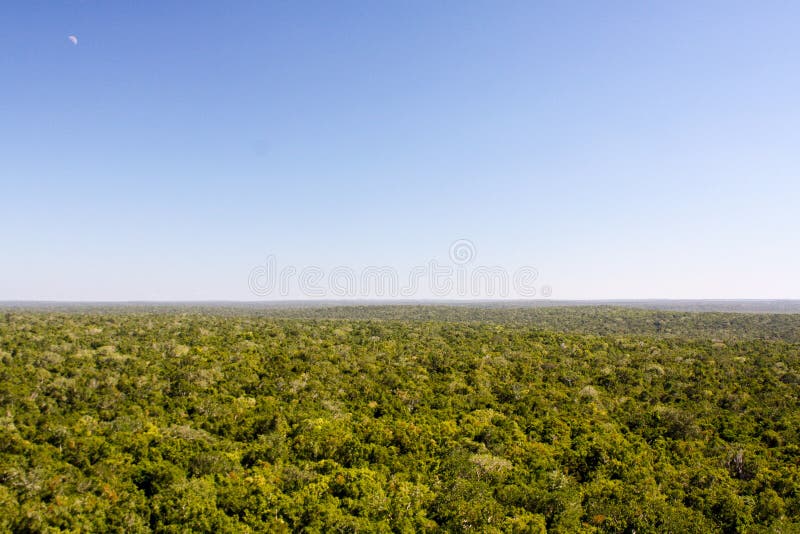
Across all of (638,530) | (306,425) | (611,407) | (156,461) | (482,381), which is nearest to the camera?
(638,530)

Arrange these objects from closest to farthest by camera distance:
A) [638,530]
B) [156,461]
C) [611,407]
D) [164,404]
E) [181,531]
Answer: [181,531] < [638,530] < [156,461] < [164,404] < [611,407]

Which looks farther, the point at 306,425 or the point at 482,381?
the point at 482,381

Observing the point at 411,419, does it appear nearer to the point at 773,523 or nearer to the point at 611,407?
the point at 611,407

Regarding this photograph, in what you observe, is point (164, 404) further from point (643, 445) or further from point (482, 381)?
point (643, 445)

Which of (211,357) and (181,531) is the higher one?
(211,357)

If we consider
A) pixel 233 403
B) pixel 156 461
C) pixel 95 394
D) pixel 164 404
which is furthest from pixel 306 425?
pixel 95 394

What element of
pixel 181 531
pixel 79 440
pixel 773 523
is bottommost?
pixel 773 523

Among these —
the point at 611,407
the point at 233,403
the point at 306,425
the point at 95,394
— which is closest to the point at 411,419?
the point at 306,425
